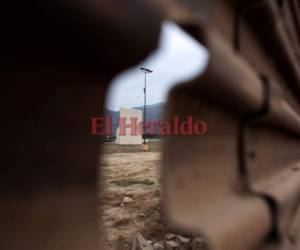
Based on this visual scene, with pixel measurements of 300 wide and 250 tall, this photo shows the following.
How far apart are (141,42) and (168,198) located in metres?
0.22

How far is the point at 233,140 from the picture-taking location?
0.72m

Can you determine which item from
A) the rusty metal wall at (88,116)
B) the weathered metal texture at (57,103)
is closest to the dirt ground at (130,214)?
the rusty metal wall at (88,116)

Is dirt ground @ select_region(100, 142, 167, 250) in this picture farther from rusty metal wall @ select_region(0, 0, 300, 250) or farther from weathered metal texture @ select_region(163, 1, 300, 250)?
rusty metal wall @ select_region(0, 0, 300, 250)

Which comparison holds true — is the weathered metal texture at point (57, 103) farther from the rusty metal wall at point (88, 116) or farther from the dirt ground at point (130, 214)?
the dirt ground at point (130, 214)

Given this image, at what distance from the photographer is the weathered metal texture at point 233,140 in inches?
18.8

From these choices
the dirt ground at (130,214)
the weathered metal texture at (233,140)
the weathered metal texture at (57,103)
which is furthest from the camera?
the dirt ground at (130,214)

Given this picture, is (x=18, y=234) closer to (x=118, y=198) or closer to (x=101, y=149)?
(x=101, y=149)

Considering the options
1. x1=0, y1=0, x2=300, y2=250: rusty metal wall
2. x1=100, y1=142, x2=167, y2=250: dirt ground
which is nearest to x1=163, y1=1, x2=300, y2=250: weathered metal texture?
x1=0, y1=0, x2=300, y2=250: rusty metal wall

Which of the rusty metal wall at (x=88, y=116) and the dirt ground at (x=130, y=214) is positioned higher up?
the rusty metal wall at (x=88, y=116)

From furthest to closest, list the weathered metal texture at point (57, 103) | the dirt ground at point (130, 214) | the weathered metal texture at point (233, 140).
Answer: the dirt ground at point (130, 214) < the weathered metal texture at point (233, 140) < the weathered metal texture at point (57, 103)

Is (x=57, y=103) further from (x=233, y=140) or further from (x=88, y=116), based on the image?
(x=233, y=140)

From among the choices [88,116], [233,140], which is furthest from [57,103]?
[233,140]

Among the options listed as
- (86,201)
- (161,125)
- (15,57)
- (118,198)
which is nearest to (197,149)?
(161,125)

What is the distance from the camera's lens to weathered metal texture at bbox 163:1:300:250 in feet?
1.56
